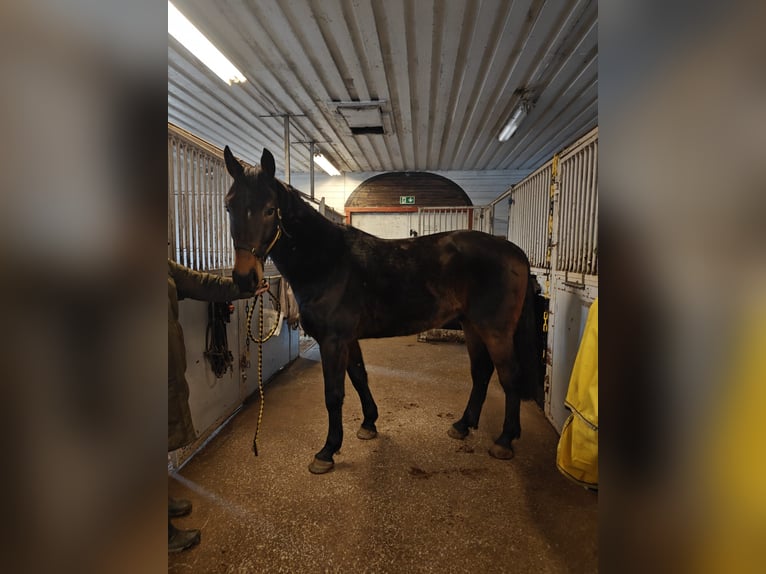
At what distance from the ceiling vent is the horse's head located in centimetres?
298

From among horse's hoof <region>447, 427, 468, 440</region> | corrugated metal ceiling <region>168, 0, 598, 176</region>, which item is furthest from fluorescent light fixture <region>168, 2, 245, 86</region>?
horse's hoof <region>447, 427, 468, 440</region>

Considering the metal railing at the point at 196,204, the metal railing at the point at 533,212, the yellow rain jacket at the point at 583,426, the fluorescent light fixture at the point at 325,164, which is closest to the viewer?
the yellow rain jacket at the point at 583,426

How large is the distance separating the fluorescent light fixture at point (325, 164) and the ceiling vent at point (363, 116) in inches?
48.1

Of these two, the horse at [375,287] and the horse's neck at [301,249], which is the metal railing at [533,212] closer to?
the horse at [375,287]

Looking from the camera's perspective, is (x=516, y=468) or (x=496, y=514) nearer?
(x=496, y=514)

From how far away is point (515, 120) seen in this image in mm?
4441

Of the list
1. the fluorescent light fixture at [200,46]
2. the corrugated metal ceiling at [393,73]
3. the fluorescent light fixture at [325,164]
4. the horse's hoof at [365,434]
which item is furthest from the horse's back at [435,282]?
the fluorescent light fixture at [325,164]

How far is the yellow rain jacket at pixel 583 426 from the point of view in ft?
3.24
